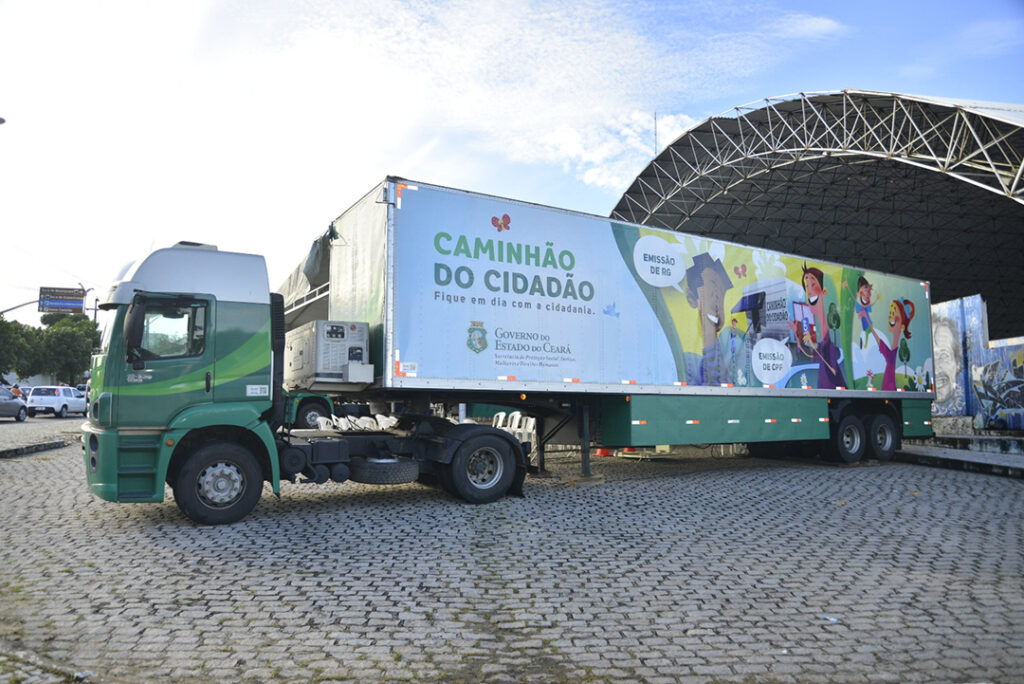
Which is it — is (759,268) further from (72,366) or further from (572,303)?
(72,366)

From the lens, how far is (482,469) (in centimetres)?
917

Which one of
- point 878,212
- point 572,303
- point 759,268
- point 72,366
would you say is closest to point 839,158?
point 878,212

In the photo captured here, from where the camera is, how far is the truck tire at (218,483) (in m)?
7.27

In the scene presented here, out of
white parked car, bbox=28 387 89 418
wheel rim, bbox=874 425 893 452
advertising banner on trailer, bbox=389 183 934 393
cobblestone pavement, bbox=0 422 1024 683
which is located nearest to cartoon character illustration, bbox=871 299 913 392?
advertising banner on trailer, bbox=389 183 934 393

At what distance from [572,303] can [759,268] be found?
4.41 meters

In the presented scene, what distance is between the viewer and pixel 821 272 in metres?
13.5

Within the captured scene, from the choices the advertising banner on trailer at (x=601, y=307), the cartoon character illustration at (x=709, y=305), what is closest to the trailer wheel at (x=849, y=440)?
the advertising banner on trailer at (x=601, y=307)

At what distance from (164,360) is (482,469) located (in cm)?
408

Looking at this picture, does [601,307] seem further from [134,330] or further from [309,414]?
[134,330]

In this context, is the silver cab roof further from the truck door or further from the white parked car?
the white parked car

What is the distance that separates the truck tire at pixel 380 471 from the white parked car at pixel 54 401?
115ft

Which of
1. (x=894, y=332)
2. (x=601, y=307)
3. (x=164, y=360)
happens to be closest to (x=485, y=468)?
(x=601, y=307)

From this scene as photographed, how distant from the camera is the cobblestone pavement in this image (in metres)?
3.95

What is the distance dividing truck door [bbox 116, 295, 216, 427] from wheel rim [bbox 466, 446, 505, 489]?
3.36 meters
